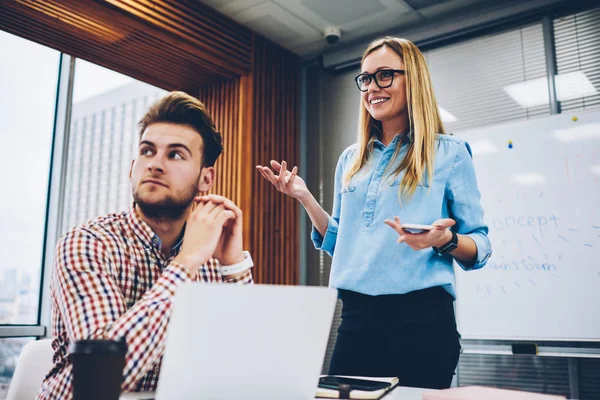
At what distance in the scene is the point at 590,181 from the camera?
9.62ft

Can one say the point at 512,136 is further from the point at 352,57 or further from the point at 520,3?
the point at 352,57

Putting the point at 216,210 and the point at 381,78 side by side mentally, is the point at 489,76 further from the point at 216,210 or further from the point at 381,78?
the point at 216,210

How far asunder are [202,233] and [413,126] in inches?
32.6

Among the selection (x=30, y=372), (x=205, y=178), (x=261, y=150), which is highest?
(x=261, y=150)

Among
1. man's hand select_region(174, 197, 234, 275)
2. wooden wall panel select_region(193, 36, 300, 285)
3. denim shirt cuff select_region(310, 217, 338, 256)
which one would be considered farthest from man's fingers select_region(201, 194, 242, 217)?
wooden wall panel select_region(193, 36, 300, 285)

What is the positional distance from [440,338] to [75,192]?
3.17 meters

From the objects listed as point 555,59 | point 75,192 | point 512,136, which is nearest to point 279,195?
point 75,192

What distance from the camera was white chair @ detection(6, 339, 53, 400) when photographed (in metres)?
1.44

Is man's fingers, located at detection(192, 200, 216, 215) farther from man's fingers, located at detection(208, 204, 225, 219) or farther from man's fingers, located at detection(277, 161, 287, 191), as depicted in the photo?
man's fingers, located at detection(277, 161, 287, 191)

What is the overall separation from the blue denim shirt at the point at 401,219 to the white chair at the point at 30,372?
819 millimetres

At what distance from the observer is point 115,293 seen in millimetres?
1037

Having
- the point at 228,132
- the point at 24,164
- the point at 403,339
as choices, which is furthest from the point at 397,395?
the point at 24,164

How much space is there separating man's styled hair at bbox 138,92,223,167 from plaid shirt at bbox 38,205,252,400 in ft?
0.71

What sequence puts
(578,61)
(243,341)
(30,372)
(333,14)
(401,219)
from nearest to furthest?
1. (243,341)
2. (30,372)
3. (401,219)
4. (578,61)
5. (333,14)
